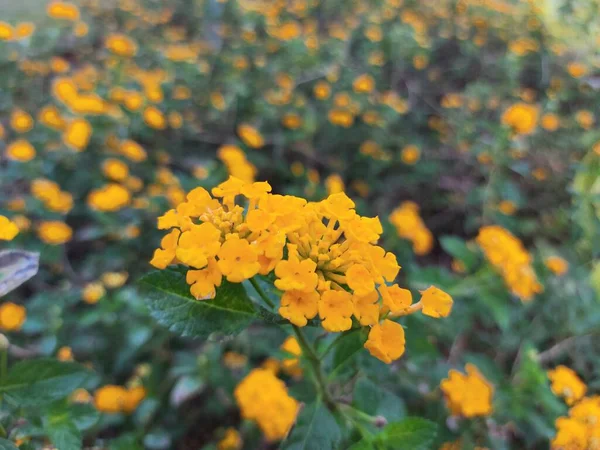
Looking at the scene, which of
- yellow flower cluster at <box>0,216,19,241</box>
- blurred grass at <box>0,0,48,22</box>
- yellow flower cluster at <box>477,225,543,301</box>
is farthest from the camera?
blurred grass at <box>0,0,48,22</box>

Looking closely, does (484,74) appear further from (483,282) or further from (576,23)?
(483,282)

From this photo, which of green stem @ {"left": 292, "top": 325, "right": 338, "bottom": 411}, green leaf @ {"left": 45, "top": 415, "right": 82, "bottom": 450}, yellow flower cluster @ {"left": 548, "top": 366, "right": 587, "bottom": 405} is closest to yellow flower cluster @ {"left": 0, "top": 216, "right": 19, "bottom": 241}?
green leaf @ {"left": 45, "top": 415, "right": 82, "bottom": 450}

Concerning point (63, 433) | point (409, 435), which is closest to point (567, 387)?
point (409, 435)

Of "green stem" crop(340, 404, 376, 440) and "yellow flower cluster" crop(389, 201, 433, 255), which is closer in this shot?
"green stem" crop(340, 404, 376, 440)

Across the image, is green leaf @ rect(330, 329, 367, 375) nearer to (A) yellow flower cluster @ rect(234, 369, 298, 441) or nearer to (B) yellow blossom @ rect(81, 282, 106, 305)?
(A) yellow flower cluster @ rect(234, 369, 298, 441)

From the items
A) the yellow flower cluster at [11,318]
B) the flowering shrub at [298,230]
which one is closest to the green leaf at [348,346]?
the flowering shrub at [298,230]

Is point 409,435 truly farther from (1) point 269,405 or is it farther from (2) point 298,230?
(1) point 269,405
